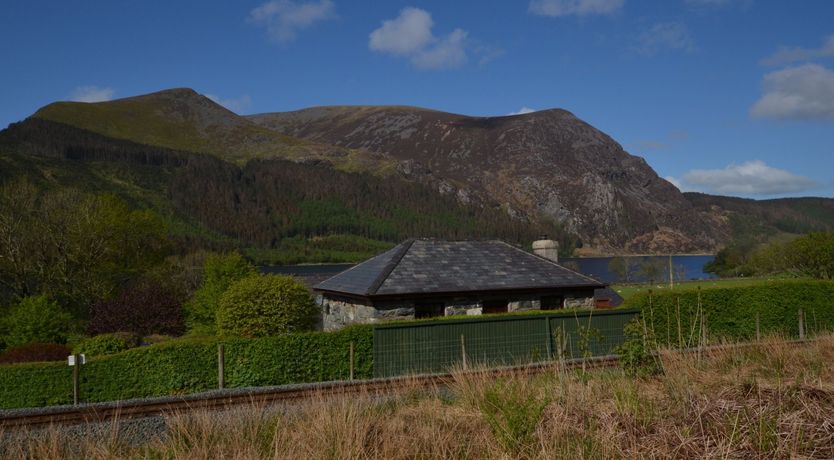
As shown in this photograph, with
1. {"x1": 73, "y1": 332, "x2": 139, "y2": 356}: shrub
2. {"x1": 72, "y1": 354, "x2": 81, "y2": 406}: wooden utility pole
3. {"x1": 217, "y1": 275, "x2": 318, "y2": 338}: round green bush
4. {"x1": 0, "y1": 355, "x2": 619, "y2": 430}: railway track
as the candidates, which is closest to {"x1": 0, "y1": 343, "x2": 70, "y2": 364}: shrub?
{"x1": 73, "y1": 332, "x2": 139, "y2": 356}: shrub

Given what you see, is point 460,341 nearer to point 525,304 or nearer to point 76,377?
point 525,304

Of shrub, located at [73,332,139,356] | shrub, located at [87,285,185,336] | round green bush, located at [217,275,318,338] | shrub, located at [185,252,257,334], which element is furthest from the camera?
shrub, located at [185,252,257,334]

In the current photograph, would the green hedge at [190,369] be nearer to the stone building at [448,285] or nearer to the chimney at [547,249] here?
the stone building at [448,285]

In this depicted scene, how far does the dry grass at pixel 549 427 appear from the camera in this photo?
511 centimetres

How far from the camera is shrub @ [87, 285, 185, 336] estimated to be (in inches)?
1153

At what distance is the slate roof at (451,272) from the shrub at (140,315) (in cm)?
900

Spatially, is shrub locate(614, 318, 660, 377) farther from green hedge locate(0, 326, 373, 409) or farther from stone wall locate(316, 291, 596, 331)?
stone wall locate(316, 291, 596, 331)

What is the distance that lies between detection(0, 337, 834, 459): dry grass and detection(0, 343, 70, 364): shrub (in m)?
18.2

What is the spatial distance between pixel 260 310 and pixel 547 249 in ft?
49.7

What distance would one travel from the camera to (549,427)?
5734mm

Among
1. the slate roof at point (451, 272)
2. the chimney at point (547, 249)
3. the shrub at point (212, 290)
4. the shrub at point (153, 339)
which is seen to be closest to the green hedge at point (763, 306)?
the slate roof at point (451, 272)

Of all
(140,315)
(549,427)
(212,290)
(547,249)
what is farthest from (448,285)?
(549,427)

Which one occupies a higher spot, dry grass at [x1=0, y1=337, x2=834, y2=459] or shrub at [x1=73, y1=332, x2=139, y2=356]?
dry grass at [x1=0, y1=337, x2=834, y2=459]

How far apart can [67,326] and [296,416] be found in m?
26.5
